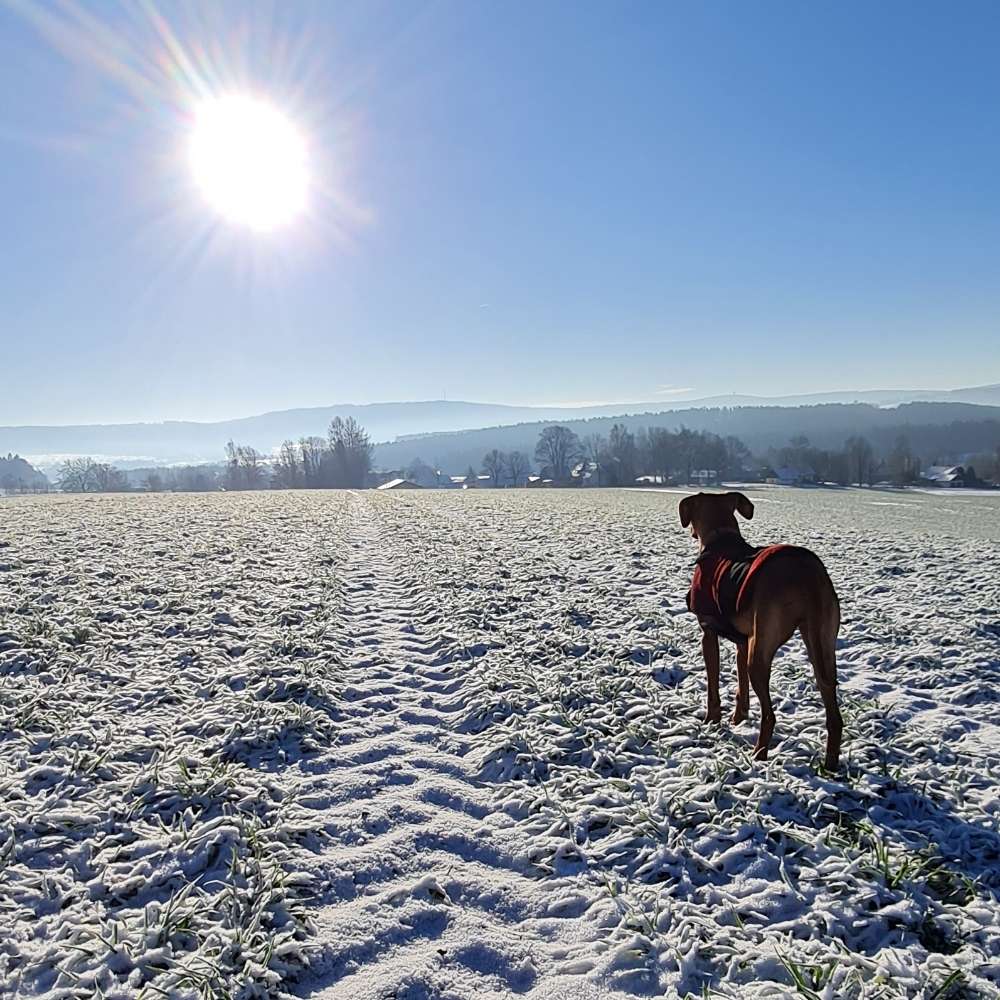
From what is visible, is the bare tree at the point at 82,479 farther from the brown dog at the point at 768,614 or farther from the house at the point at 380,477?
the brown dog at the point at 768,614

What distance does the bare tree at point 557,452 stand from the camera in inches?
4823

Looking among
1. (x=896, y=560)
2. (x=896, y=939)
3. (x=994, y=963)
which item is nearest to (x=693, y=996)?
(x=896, y=939)

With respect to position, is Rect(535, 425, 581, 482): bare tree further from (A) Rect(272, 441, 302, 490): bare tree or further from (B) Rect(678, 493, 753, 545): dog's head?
(B) Rect(678, 493, 753, 545): dog's head

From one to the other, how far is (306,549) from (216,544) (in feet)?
8.14

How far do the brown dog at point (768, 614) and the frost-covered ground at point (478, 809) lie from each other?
590 mm

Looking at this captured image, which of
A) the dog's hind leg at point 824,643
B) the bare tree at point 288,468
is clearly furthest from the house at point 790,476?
the bare tree at point 288,468

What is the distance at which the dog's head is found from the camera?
5965 millimetres

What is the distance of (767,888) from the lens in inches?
133

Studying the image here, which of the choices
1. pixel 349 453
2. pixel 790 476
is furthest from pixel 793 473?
pixel 349 453

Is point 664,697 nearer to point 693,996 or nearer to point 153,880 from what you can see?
point 693,996

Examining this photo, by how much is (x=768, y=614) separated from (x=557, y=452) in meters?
120

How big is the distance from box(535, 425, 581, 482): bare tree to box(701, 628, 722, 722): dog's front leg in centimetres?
11534

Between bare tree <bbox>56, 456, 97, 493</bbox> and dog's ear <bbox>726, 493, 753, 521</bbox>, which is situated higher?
bare tree <bbox>56, 456, 97, 493</bbox>

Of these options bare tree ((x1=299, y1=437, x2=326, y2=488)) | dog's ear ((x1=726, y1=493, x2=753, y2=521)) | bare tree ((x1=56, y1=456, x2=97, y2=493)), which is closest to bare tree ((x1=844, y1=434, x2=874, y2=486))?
bare tree ((x1=299, y1=437, x2=326, y2=488))
